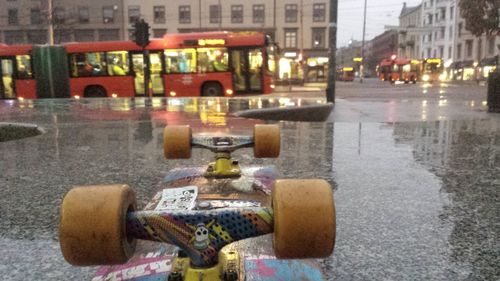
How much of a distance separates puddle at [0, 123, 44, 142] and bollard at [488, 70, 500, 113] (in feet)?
39.2

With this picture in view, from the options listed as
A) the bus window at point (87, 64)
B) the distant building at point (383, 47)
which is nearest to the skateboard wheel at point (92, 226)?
the bus window at point (87, 64)

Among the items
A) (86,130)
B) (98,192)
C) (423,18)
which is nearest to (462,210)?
(98,192)

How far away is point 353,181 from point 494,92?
1079cm

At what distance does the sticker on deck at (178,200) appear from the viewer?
7.08 ft

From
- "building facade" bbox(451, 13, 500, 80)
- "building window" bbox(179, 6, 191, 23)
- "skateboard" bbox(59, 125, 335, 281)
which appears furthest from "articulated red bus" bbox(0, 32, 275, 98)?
"building facade" bbox(451, 13, 500, 80)

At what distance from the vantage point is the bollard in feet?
44.1

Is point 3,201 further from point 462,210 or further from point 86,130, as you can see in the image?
point 86,130

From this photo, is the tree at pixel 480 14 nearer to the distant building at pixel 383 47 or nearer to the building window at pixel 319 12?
the building window at pixel 319 12

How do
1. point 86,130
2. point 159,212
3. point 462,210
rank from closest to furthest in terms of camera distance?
point 159,212
point 462,210
point 86,130

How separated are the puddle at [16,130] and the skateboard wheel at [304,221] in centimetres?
909

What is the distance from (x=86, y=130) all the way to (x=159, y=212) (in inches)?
339

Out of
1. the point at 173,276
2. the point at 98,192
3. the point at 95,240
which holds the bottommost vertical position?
the point at 173,276

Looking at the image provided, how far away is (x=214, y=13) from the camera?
185 feet

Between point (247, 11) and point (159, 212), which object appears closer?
point (159, 212)
